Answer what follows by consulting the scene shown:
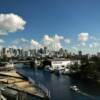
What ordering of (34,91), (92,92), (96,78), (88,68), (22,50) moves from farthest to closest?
(22,50) → (88,68) → (96,78) → (92,92) → (34,91)

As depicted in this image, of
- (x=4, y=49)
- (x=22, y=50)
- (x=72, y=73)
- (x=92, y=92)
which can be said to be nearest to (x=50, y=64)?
(x=72, y=73)

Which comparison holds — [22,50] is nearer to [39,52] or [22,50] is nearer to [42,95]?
[39,52]

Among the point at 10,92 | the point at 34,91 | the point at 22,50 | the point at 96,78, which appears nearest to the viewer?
the point at 10,92

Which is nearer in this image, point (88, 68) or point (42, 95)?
point (42, 95)

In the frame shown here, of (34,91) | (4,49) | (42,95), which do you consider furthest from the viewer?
(4,49)

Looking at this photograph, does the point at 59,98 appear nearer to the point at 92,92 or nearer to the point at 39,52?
the point at 92,92

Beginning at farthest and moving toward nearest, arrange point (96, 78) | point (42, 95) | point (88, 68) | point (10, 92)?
1. point (88, 68)
2. point (96, 78)
3. point (42, 95)
4. point (10, 92)

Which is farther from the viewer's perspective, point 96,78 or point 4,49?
point 4,49

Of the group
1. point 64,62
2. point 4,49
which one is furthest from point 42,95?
point 4,49

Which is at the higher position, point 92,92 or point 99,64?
point 99,64
